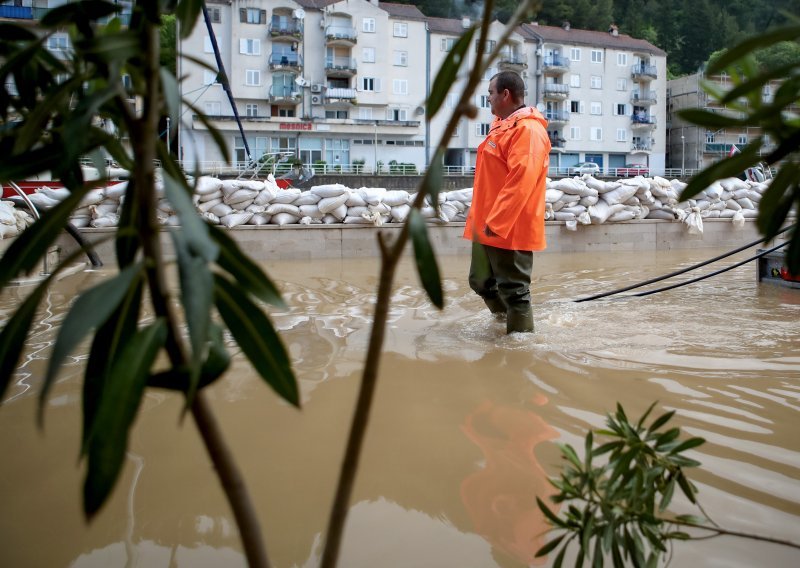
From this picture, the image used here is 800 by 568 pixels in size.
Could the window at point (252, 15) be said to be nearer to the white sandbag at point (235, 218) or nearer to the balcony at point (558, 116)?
the balcony at point (558, 116)

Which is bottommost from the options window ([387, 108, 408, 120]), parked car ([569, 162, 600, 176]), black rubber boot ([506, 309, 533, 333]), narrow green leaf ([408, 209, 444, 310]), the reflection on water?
the reflection on water

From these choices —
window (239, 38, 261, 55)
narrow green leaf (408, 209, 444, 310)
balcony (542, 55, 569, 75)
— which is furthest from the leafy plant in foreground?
balcony (542, 55, 569, 75)

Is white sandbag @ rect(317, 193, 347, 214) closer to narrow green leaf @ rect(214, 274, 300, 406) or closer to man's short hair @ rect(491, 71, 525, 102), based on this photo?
man's short hair @ rect(491, 71, 525, 102)

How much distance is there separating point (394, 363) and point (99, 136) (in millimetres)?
2318

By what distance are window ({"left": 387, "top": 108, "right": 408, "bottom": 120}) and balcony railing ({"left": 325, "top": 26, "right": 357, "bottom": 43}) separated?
3917 millimetres

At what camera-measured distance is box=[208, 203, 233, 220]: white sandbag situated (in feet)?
26.6

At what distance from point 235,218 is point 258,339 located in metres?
7.65

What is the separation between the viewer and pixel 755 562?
52.0 inches

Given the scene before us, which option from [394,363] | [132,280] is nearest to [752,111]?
[132,280]

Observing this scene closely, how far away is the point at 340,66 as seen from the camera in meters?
37.1

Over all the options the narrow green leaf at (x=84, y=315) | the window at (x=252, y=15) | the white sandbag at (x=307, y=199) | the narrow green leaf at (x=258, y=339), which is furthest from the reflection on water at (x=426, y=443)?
the window at (x=252, y=15)

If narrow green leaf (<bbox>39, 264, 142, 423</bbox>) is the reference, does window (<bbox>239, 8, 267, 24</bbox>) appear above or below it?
above

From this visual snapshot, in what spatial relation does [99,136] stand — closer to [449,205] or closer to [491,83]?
[491,83]

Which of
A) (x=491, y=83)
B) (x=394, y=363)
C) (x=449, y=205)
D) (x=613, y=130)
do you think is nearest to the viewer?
(x=394, y=363)
